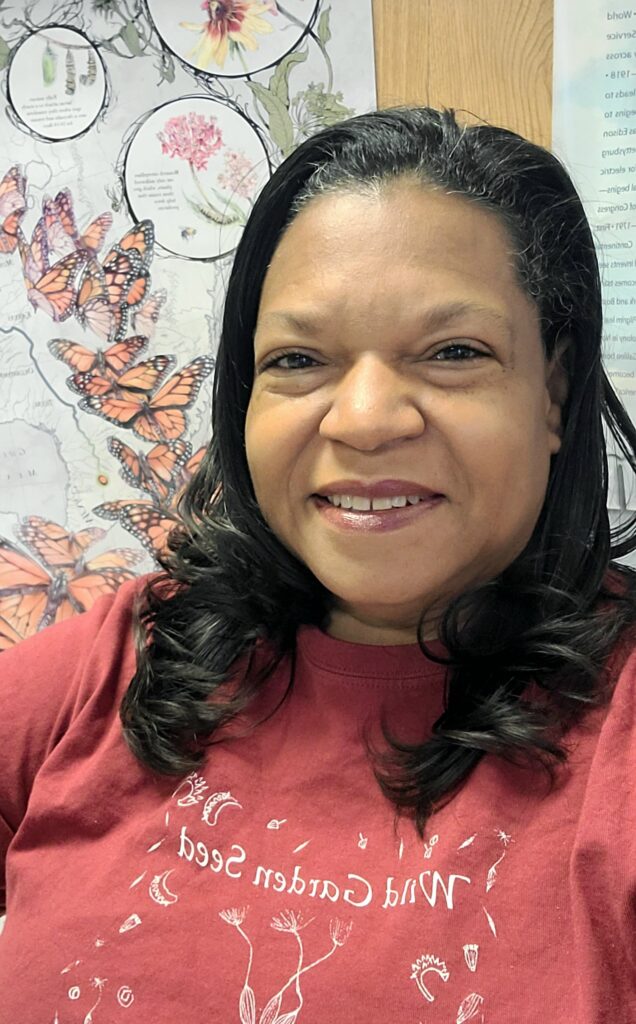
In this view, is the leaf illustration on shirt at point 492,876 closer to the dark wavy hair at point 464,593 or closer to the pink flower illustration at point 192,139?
the dark wavy hair at point 464,593

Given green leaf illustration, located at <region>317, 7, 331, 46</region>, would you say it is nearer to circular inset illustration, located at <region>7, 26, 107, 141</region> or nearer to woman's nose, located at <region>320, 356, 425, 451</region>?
circular inset illustration, located at <region>7, 26, 107, 141</region>

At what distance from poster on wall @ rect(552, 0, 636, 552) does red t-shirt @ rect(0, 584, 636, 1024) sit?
45 centimetres

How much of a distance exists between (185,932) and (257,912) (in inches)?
2.4

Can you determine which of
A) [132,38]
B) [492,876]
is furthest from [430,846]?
[132,38]

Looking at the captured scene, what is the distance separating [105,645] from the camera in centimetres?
90

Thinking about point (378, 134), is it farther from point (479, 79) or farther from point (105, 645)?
point (105, 645)

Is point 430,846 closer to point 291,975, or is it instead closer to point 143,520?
point 291,975

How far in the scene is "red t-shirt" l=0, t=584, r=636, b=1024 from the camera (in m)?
0.60

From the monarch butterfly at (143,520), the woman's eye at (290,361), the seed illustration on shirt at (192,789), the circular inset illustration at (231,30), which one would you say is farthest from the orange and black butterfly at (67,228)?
the seed illustration on shirt at (192,789)

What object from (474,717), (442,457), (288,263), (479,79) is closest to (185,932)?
(474,717)

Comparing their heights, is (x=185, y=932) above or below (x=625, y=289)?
below

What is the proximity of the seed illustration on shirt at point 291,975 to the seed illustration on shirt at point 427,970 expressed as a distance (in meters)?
0.06

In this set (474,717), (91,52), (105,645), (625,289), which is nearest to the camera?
(474,717)

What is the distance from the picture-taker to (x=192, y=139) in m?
1.12
